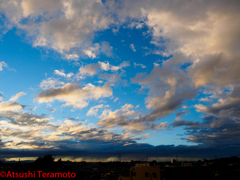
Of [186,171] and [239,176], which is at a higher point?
[186,171]

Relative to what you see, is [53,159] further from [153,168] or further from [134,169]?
[153,168]

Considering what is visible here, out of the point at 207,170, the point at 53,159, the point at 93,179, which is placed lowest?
the point at 93,179

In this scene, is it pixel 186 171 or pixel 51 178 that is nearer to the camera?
pixel 51 178

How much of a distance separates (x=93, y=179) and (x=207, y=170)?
88.7m

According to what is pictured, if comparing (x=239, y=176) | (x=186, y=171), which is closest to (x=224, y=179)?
(x=239, y=176)

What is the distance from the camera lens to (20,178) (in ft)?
220

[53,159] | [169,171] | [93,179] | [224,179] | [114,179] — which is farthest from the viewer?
[93,179]

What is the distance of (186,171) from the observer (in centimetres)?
7394

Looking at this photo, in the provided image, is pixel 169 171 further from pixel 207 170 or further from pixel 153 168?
pixel 207 170

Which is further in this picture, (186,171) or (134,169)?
(134,169)

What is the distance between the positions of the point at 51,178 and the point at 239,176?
109m

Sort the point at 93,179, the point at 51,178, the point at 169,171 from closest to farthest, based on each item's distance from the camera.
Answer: the point at 51,178 → the point at 169,171 → the point at 93,179

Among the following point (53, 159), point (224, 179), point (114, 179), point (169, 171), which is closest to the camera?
point (169, 171)

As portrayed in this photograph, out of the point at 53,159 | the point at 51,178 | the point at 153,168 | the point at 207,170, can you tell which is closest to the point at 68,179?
the point at 51,178
